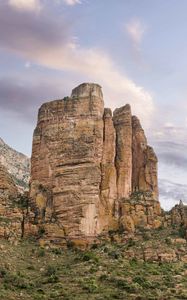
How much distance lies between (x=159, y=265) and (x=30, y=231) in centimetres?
1988

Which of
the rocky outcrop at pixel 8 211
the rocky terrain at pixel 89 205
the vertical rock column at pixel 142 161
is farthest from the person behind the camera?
the vertical rock column at pixel 142 161

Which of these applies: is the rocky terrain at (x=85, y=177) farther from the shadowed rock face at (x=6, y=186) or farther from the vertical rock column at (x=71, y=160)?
the shadowed rock face at (x=6, y=186)

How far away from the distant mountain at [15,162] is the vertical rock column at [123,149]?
2133 inches

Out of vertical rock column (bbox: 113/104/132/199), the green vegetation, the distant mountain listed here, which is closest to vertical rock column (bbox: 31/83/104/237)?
vertical rock column (bbox: 113/104/132/199)

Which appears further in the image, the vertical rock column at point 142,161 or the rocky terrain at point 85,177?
the vertical rock column at point 142,161

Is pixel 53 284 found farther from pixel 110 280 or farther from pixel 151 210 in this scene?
pixel 151 210

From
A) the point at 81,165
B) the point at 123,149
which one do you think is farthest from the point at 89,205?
the point at 123,149

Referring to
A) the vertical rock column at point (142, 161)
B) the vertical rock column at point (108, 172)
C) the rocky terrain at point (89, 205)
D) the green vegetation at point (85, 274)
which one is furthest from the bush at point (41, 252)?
the vertical rock column at point (142, 161)

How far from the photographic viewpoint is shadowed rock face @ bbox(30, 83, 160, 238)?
81.8 m

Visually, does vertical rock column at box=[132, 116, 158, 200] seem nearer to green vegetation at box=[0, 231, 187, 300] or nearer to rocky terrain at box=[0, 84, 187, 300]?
rocky terrain at box=[0, 84, 187, 300]

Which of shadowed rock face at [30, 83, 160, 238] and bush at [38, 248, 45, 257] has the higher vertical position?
shadowed rock face at [30, 83, 160, 238]

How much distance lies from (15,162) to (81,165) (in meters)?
69.1

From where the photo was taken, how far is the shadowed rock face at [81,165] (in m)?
81.8

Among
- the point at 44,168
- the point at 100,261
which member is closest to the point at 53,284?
the point at 100,261
